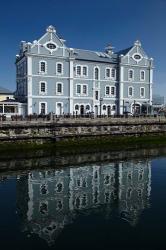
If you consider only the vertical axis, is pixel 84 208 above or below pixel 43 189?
below

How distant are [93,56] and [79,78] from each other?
16.0ft

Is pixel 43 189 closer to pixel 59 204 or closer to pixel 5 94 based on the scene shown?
pixel 59 204

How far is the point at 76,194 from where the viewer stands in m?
19.0

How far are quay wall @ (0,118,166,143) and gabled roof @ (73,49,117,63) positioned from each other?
13893mm

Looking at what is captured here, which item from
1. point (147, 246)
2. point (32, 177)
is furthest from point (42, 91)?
point (147, 246)

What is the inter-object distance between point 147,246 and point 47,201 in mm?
7014

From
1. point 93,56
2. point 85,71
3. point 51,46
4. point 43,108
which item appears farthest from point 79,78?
point 43,108

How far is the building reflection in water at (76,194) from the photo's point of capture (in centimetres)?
1497

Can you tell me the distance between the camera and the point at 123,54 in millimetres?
52938

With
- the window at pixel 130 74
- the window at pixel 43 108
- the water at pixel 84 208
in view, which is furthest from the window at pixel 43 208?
the window at pixel 130 74

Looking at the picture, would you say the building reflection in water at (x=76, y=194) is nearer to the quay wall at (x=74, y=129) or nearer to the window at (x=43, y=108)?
the quay wall at (x=74, y=129)

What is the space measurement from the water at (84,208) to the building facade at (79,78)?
20.9m

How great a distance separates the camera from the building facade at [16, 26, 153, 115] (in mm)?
44250

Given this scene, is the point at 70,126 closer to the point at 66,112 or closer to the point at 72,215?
the point at 66,112
